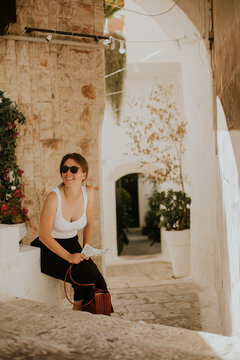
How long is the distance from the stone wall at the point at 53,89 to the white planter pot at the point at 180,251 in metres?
1.74

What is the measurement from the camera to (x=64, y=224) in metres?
3.42

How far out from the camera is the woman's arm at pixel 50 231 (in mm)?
3293

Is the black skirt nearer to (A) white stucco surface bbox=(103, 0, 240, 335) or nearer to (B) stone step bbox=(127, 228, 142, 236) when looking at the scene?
(A) white stucco surface bbox=(103, 0, 240, 335)

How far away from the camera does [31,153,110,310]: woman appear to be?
3.32m

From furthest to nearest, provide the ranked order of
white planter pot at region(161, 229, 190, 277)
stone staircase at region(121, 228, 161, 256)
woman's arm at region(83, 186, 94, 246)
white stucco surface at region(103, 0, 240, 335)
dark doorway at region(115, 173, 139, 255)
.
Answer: stone staircase at region(121, 228, 161, 256)
dark doorway at region(115, 173, 139, 255)
white planter pot at region(161, 229, 190, 277)
white stucco surface at region(103, 0, 240, 335)
woman's arm at region(83, 186, 94, 246)

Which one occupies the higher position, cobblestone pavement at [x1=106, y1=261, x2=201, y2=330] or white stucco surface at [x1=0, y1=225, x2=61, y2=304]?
white stucco surface at [x1=0, y1=225, x2=61, y2=304]

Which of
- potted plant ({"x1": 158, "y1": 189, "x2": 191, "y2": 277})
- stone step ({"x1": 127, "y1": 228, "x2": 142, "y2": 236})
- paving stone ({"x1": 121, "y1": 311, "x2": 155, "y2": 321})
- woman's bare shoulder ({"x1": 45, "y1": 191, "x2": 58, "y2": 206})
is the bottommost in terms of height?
stone step ({"x1": 127, "y1": 228, "x2": 142, "y2": 236})

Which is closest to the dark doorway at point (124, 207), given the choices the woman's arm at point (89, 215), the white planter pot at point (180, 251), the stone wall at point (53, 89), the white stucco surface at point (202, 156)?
the white planter pot at point (180, 251)

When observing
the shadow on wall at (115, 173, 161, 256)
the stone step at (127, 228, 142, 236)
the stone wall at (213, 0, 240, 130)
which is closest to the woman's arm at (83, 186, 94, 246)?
the stone wall at (213, 0, 240, 130)

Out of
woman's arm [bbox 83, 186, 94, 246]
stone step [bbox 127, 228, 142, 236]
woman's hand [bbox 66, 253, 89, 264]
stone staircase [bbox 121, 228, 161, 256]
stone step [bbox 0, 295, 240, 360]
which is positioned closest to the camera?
stone step [bbox 0, 295, 240, 360]

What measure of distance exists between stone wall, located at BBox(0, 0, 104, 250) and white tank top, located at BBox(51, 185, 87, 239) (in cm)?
190

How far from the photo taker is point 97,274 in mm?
3348

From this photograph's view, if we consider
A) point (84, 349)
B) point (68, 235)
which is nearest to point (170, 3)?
point (68, 235)

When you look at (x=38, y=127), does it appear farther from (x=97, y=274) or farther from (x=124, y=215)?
(x=124, y=215)
